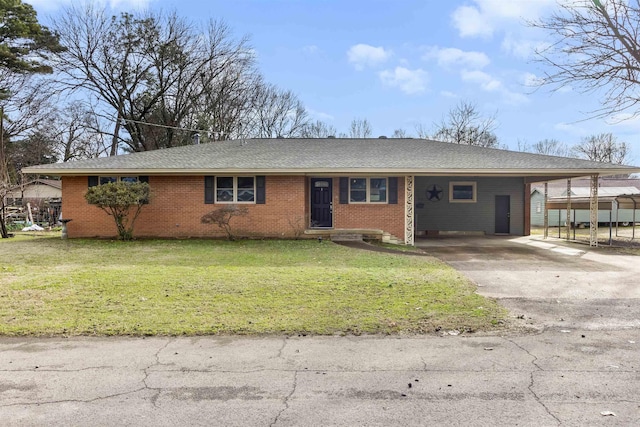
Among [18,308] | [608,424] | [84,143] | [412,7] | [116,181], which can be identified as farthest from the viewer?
[84,143]

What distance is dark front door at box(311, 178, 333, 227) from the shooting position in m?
16.0

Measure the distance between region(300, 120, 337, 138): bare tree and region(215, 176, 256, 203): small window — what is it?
26.9 meters

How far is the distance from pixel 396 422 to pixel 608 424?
1525 mm

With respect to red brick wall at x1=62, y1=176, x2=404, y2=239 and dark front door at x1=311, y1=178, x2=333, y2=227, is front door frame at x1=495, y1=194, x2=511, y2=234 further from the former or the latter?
dark front door at x1=311, y1=178, x2=333, y2=227

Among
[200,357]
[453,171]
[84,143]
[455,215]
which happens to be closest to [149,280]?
[200,357]

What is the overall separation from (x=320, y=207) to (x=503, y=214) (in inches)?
360

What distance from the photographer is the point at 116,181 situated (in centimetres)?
1538

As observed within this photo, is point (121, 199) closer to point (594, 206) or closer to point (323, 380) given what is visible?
point (323, 380)

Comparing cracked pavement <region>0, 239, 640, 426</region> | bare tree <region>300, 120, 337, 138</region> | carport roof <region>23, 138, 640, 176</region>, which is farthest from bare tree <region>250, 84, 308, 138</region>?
cracked pavement <region>0, 239, 640, 426</region>

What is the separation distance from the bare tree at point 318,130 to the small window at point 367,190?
26.9m

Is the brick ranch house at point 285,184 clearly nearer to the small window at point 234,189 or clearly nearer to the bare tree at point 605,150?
the small window at point 234,189

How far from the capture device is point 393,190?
15422 millimetres

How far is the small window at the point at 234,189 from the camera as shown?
15.4 metres

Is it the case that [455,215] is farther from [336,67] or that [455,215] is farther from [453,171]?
[336,67]
